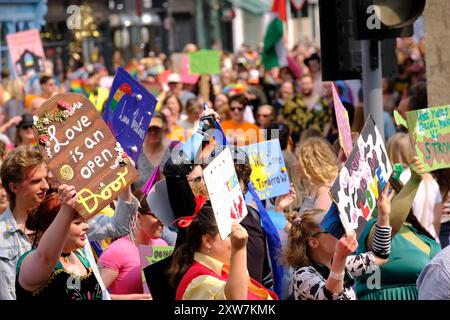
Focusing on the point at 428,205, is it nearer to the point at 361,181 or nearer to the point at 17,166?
the point at 361,181

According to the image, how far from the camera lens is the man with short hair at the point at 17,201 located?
5582 millimetres

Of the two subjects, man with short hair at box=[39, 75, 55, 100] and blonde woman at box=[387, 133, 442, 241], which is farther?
man with short hair at box=[39, 75, 55, 100]

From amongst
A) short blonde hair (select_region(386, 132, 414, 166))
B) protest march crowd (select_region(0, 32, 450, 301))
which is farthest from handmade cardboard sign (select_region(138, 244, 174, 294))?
short blonde hair (select_region(386, 132, 414, 166))

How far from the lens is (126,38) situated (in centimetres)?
4338

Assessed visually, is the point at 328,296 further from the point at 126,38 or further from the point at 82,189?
the point at 126,38

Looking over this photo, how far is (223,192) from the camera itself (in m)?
5.03

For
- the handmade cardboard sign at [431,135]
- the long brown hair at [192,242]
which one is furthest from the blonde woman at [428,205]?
the long brown hair at [192,242]

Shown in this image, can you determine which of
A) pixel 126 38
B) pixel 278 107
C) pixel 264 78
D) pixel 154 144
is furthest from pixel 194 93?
pixel 126 38

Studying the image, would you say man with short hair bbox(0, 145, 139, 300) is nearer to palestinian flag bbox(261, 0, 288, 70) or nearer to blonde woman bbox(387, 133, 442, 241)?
blonde woman bbox(387, 133, 442, 241)

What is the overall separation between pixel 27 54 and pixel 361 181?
41.6ft

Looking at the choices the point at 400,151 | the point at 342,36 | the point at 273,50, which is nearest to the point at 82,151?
the point at 342,36

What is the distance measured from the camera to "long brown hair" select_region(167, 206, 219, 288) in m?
5.18

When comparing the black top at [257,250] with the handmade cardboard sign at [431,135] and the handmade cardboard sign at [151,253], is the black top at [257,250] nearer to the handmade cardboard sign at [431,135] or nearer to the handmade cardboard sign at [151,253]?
the handmade cardboard sign at [151,253]

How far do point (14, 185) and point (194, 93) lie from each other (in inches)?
482
